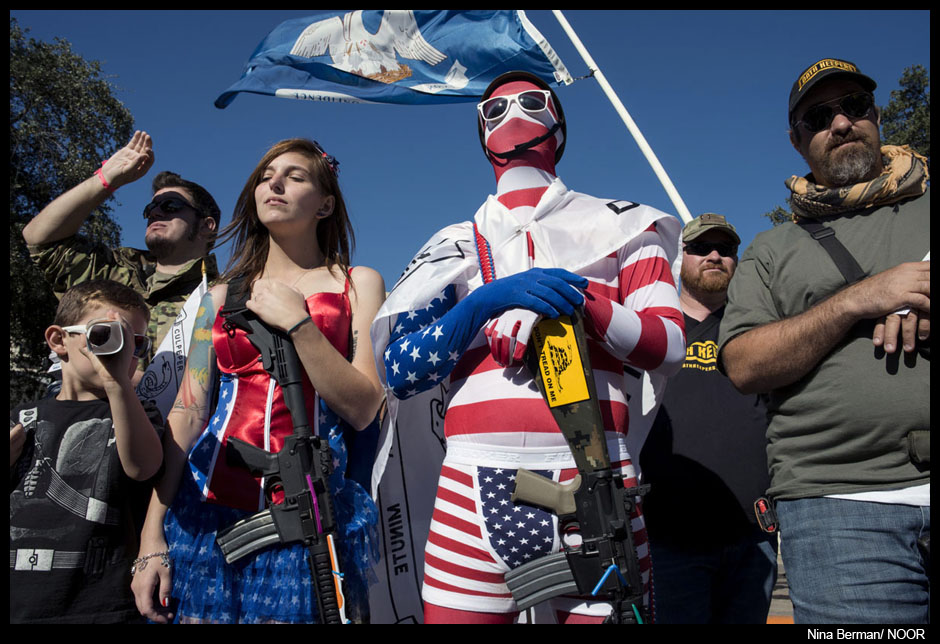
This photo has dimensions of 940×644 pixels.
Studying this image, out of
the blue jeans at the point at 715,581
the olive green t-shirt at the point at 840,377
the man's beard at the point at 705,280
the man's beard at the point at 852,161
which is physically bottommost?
the blue jeans at the point at 715,581

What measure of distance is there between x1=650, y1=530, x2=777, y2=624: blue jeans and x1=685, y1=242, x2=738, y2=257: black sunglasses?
59.7 inches

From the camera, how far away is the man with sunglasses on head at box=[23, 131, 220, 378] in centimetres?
323

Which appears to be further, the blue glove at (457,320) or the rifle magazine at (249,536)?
the rifle magazine at (249,536)

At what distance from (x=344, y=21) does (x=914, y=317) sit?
20.1 ft

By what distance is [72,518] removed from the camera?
2363 mm

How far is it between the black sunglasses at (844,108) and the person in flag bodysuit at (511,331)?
72 centimetres

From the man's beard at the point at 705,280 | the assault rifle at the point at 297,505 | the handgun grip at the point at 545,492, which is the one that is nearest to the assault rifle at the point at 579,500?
the handgun grip at the point at 545,492

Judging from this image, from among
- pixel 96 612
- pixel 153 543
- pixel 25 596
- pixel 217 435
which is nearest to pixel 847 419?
pixel 217 435

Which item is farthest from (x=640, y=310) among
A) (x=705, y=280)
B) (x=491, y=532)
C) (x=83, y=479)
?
(x=83, y=479)

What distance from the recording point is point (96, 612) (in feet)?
7.52

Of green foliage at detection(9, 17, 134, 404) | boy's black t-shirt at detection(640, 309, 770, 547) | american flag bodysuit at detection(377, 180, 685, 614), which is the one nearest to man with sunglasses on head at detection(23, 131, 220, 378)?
american flag bodysuit at detection(377, 180, 685, 614)

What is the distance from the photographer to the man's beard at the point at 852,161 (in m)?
2.43

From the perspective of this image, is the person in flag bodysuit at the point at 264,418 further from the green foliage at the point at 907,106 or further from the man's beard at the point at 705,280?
the green foliage at the point at 907,106

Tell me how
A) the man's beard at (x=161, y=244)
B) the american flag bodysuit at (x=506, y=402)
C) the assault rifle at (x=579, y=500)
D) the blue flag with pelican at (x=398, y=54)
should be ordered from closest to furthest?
1. the assault rifle at (x=579, y=500)
2. the american flag bodysuit at (x=506, y=402)
3. the man's beard at (x=161, y=244)
4. the blue flag with pelican at (x=398, y=54)
